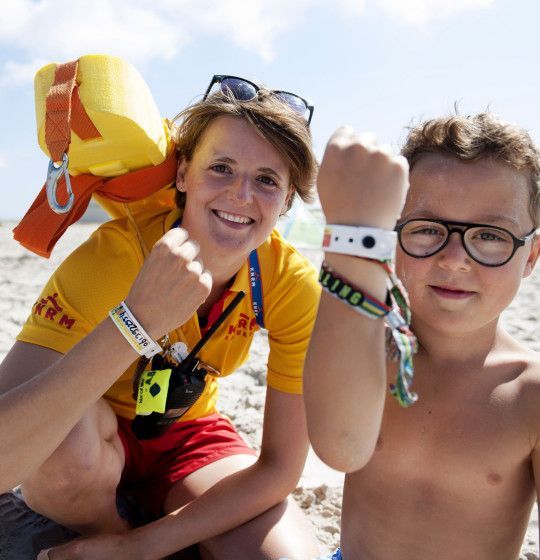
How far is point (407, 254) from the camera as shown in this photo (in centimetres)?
168

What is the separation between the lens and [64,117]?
2029 millimetres

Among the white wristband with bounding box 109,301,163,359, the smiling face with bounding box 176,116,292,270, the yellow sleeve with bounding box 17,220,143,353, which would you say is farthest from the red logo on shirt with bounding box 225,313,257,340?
the white wristband with bounding box 109,301,163,359

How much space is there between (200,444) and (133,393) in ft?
1.37

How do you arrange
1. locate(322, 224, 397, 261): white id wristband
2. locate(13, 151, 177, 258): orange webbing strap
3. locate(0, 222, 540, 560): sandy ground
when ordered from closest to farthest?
1. locate(322, 224, 397, 261): white id wristband
2. locate(13, 151, 177, 258): orange webbing strap
3. locate(0, 222, 540, 560): sandy ground

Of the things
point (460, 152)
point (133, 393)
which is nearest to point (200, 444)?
A: point (133, 393)

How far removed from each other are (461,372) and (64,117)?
138cm

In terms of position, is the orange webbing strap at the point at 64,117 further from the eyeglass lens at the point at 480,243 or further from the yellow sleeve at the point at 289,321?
the eyeglass lens at the point at 480,243

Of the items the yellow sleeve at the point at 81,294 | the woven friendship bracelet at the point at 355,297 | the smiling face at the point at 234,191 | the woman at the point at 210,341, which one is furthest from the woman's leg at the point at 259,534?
the woven friendship bracelet at the point at 355,297

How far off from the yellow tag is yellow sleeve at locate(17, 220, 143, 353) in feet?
0.81

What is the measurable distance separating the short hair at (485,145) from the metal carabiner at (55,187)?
104cm

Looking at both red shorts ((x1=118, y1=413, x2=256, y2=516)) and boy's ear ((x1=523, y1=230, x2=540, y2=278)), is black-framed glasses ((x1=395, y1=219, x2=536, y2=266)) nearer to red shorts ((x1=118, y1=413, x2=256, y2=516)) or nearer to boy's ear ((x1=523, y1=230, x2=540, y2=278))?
boy's ear ((x1=523, y1=230, x2=540, y2=278))

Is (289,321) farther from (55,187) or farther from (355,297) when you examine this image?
(355,297)

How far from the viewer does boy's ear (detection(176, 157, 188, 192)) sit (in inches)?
92.5

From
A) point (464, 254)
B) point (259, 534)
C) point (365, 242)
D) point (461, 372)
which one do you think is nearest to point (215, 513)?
point (259, 534)
